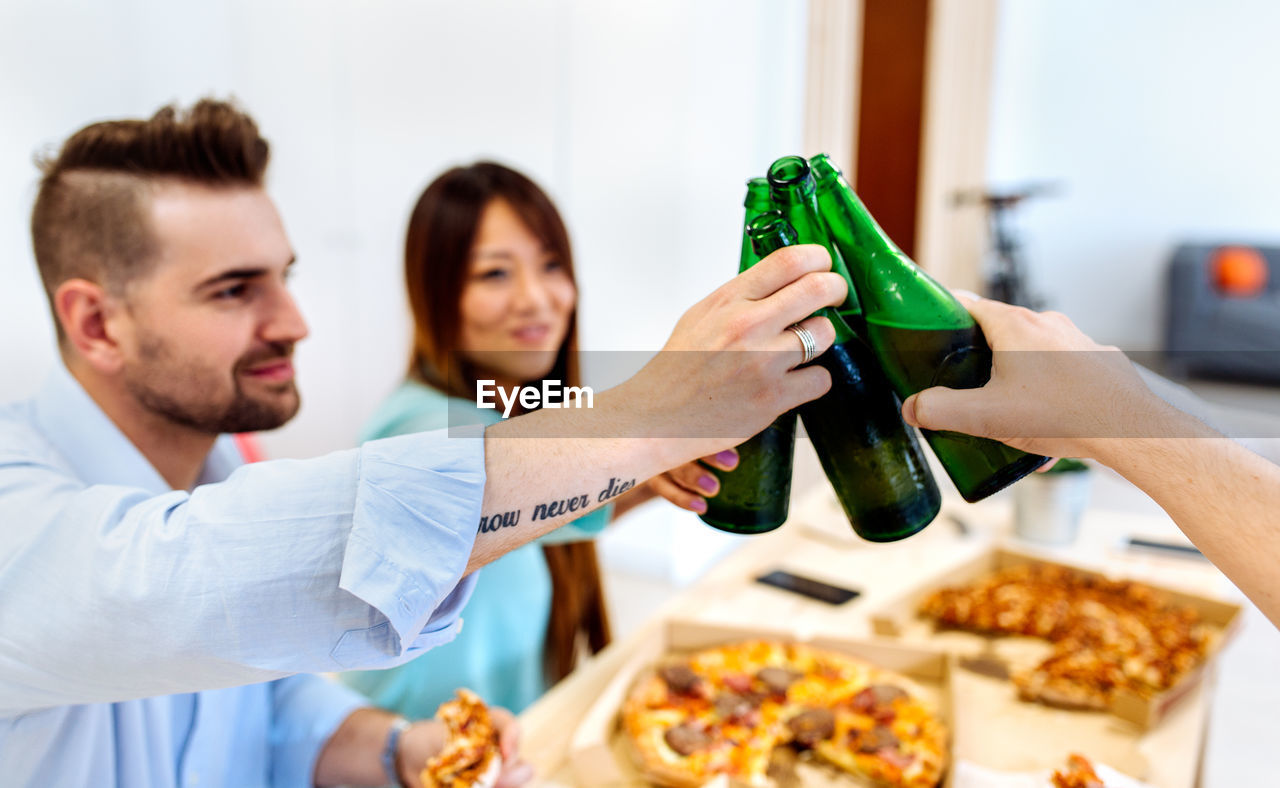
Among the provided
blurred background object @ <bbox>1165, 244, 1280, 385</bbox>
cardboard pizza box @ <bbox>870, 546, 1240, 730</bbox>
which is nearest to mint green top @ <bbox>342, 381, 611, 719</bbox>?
cardboard pizza box @ <bbox>870, 546, 1240, 730</bbox>

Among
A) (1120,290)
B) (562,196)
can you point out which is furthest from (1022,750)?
(1120,290)

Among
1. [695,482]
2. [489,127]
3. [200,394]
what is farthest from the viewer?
[489,127]

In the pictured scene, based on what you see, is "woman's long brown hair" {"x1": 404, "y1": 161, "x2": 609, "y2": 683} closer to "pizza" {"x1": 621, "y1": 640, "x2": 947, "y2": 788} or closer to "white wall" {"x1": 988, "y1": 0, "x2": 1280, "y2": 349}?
"pizza" {"x1": 621, "y1": 640, "x2": 947, "y2": 788}

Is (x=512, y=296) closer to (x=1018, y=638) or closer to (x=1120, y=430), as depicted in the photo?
(x=1018, y=638)

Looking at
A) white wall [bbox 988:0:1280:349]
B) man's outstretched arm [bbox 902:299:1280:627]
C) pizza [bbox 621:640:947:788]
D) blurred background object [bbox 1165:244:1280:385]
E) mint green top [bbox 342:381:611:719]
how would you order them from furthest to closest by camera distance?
white wall [bbox 988:0:1280:349] → blurred background object [bbox 1165:244:1280:385] → mint green top [bbox 342:381:611:719] → pizza [bbox 621:640:947:788] → man's outstretched arm [bbox 902:299:1280:627]

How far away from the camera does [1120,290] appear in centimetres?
684

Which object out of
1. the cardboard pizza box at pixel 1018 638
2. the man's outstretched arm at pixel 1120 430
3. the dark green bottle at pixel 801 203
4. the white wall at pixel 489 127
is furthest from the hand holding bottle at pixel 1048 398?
the white wall at pixel 489 127

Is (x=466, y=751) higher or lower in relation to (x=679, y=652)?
higher

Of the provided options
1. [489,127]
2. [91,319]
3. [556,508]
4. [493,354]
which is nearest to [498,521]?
[556,508]

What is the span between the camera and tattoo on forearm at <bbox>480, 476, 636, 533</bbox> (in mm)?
598

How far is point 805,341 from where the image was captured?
0.62 m

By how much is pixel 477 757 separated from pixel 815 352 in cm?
54

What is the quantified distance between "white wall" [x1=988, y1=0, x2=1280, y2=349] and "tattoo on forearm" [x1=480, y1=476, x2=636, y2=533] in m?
6.34

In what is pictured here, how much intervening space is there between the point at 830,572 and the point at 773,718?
55 centimetres
